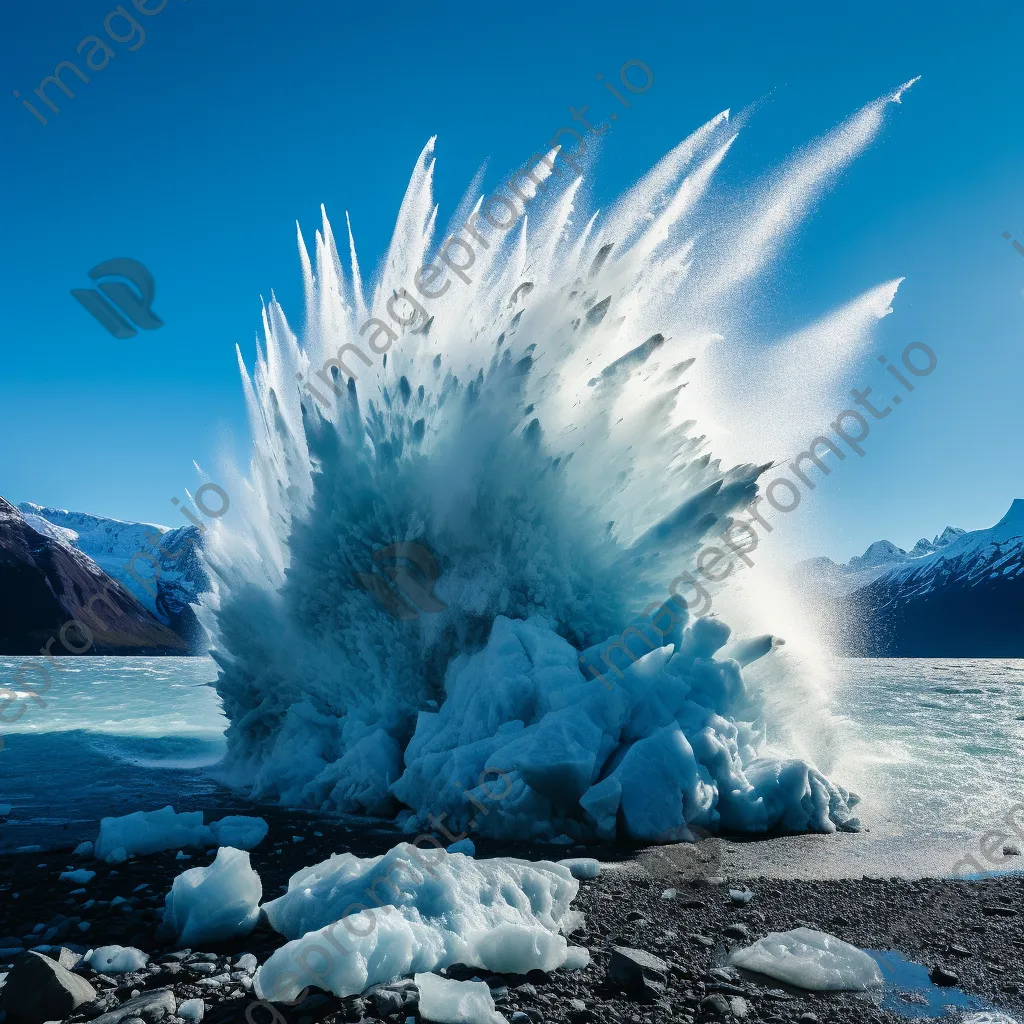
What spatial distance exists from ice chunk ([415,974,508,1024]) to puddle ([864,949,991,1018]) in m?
2.54

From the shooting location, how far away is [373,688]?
515 inches

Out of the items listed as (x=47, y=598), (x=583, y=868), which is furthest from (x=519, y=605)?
(x=47, y=598)

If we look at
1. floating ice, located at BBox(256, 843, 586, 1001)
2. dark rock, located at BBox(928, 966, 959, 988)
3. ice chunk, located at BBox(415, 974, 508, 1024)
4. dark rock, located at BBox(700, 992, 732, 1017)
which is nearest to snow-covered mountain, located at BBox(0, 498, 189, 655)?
floating ice, located at BBox(256, 843, 586, 1001)

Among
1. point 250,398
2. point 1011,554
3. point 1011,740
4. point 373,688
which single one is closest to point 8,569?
point 250,398

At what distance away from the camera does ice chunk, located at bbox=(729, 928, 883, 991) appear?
15.5 ft

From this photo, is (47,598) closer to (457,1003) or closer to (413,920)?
(413,920)

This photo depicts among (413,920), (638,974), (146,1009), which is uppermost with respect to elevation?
(413,920)

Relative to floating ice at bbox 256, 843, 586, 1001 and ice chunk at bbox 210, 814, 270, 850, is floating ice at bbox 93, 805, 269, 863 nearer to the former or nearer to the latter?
ice chunk at bbox 210, 814, 270, 850

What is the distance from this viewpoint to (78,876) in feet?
22.2

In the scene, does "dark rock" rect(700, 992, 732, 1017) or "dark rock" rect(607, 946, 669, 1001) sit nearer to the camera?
"dark rock" rect(700, 992, 732, 1017)

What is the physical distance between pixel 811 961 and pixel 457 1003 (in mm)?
2537

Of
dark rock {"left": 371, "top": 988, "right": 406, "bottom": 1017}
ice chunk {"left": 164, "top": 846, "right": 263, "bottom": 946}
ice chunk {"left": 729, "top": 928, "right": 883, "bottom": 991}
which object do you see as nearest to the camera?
dark rock {"left": 371, "top": 988, "right": 406, "bottom": 1017}

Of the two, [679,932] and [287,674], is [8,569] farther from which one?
[679,932]

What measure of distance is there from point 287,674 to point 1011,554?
23567 cm
